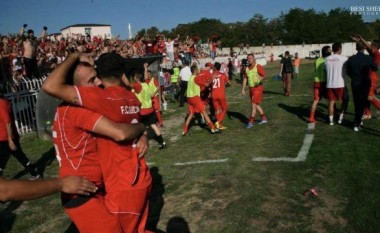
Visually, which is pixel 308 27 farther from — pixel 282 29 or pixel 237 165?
pixel 237 165

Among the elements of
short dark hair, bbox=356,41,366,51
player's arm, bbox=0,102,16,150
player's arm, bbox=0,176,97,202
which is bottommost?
player's arm, bbox=0,102,16,150

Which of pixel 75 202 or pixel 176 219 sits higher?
pixel 75 202

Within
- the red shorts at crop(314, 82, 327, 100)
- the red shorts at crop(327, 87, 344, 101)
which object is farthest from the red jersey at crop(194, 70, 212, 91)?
the red shorts at crop(327, 87, 344, 101)

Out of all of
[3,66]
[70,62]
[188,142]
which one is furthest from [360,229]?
[3,66]

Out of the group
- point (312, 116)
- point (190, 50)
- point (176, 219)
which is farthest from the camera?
point (190, 50)

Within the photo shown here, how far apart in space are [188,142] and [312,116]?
154 inches

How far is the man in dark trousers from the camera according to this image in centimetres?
920

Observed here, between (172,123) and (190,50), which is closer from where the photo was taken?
(172,123)

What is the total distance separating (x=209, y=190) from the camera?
20.5 feet

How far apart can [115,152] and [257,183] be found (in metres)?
3.92

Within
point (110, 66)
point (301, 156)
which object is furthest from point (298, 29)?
point (110, 66)

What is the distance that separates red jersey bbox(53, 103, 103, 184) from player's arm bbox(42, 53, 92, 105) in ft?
0.41

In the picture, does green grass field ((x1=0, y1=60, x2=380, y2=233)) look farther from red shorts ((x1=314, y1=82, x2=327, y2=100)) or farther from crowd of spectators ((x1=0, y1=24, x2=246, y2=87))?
crowd of spectators ((x1=0, y1=24, x2=246, y2=87))

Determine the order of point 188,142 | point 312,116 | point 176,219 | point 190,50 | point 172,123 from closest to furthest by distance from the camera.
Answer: point 176,219 < point 188,142 < point 312,116 < point 172,123 < point 190,50
